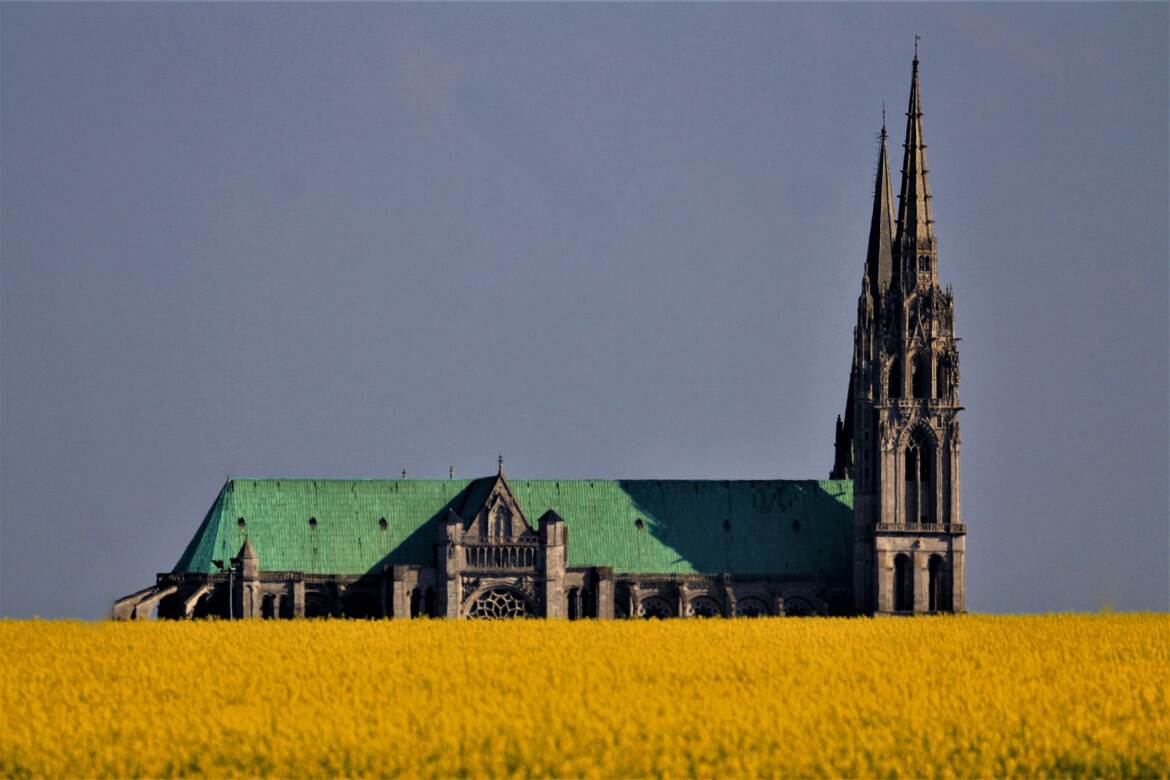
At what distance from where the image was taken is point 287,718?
76438mm

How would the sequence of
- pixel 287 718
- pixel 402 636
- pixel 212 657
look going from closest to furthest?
pixel 287 718, pixel 212 657, pixel 402 636

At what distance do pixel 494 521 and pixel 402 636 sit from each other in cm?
3752

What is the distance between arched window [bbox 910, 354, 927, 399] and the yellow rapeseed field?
3920cm

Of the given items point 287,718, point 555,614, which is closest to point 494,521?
point 555,614

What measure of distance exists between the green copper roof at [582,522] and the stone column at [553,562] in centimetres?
338

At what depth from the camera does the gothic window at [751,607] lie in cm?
15100

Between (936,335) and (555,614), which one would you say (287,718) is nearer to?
(555,614)

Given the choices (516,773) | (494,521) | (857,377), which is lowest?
(516,773)

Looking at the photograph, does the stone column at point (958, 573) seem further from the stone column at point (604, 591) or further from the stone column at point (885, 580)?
the stone column at point (604, 591)

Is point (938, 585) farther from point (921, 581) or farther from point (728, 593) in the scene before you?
point (728, 593)

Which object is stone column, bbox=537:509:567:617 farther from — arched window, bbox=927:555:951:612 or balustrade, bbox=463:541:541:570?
arched window, bbox=927:555:951:612

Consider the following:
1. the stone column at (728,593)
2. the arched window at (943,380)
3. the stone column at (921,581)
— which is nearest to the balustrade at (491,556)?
the stone column at (728,593)

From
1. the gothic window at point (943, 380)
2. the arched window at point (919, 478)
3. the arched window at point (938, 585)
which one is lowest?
the arched window at point (938, 585)

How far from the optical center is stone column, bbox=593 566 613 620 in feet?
486
